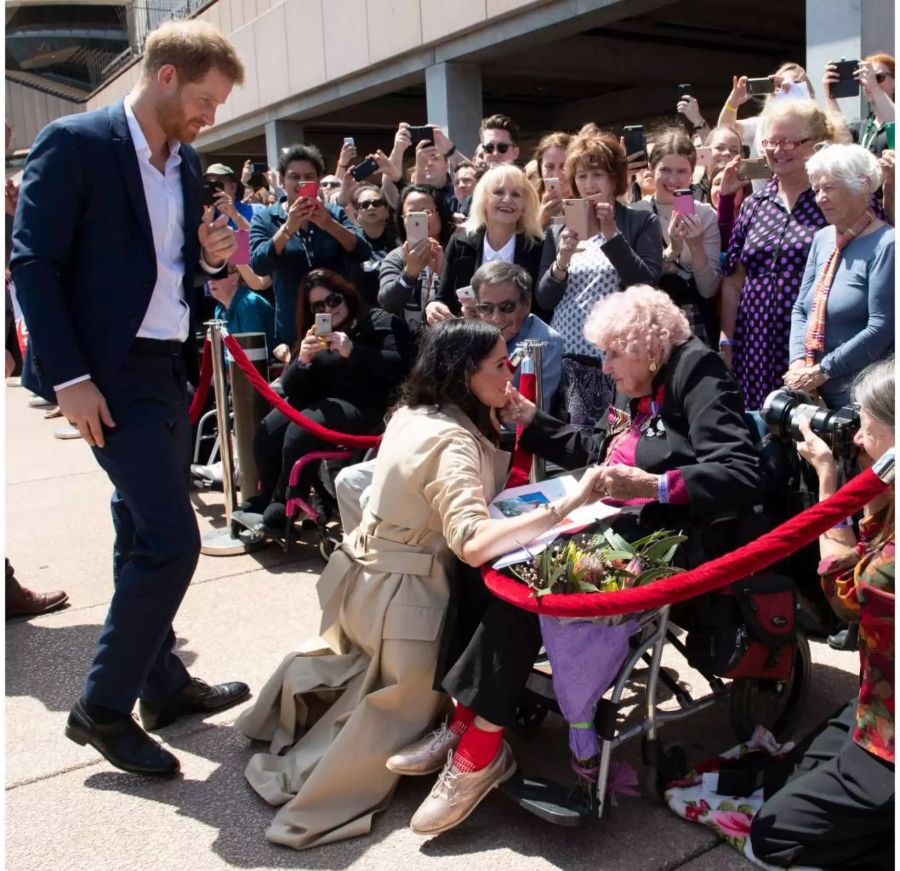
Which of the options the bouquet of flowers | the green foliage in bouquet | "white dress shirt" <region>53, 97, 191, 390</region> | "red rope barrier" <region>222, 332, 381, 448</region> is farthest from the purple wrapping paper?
"red rope barrier" <region>222, 332, 381, 448</region>

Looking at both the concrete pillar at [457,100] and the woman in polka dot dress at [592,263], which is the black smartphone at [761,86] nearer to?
the woman in polka dot dress at [592,263]

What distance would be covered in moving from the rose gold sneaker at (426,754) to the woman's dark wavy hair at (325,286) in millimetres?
2756

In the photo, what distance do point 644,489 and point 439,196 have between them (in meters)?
3.35

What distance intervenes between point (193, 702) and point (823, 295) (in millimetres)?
2759

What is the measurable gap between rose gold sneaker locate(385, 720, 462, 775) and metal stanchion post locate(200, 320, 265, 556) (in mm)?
2504

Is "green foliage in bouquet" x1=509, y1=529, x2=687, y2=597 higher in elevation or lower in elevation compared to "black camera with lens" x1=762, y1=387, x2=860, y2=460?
lower

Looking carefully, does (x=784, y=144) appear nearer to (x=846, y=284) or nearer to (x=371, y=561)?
(x=846, y=284)

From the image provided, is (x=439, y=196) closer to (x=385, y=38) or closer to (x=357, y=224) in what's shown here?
(x=357, y=224)

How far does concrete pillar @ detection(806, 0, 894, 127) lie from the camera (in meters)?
6.75

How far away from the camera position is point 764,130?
4152mm

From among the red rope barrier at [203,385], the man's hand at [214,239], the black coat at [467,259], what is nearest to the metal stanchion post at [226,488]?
the red rope barrier at [203,385]

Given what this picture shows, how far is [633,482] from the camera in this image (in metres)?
2.80

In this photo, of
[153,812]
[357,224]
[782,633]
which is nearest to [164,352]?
[153,812]

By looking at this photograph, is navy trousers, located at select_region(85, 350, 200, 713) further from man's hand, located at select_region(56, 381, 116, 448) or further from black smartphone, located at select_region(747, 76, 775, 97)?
black smartphone, located at select_region(747, 76, 775, 97)
